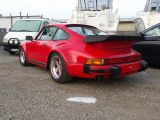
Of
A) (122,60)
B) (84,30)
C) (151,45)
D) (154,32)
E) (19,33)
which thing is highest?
(84,30)

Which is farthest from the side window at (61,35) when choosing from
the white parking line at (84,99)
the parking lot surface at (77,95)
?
the white parking line at (84,99)

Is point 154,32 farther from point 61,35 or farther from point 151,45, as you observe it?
point 61,35

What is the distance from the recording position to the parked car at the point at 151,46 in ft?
26.4

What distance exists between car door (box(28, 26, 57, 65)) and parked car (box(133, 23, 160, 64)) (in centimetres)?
267

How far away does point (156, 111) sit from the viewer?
4.67m

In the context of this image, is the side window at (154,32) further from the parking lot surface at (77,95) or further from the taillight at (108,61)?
the taillight at (108,61)

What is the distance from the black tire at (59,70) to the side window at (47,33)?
630 millimetres

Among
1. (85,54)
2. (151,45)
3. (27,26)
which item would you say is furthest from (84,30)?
(27,26)

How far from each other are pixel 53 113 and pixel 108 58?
1743 mm

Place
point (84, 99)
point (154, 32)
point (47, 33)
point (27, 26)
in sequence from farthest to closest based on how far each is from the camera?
point (27, 26), point (154, 32), point (47, 33), point (84, 99)

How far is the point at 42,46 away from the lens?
7070 millimetres

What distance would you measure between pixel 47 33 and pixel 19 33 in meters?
4.29

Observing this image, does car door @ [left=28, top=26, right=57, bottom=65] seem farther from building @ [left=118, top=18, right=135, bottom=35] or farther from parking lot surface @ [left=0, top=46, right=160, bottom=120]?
building @ [left=118, top=18, right=135, bottom=35]

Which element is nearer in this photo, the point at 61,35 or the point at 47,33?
the point at 61,35
